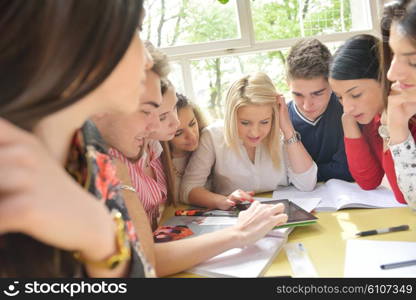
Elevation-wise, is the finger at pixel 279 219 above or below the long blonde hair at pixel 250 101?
below

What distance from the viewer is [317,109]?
157cm

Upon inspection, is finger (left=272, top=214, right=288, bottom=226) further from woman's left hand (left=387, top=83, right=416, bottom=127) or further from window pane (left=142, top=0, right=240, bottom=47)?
window pane (left=142, top=0, right=240, bottom=47)

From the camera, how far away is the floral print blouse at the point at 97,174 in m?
0.50

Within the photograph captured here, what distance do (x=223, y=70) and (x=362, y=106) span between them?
109 centimetres

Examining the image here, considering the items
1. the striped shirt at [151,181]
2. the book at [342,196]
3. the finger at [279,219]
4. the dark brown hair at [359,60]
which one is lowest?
the book at [342,196]

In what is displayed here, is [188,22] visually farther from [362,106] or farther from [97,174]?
[97,174]

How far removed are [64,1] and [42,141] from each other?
0.15 m

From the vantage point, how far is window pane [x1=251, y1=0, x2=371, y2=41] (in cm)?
216

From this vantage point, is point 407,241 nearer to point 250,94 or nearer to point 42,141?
point 250,94

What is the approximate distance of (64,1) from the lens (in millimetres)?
361

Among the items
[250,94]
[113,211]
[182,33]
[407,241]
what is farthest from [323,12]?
[113,211]

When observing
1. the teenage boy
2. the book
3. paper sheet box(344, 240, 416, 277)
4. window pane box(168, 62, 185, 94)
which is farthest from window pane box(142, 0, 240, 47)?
paper sheet box(344, 240, 416, 277)

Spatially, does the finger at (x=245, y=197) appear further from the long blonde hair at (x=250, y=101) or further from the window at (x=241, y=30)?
the window at (x=241, y=30)

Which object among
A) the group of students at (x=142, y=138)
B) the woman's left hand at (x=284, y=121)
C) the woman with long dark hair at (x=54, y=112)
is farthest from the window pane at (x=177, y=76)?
the woman with long dark hair at (x=54, y=112)
